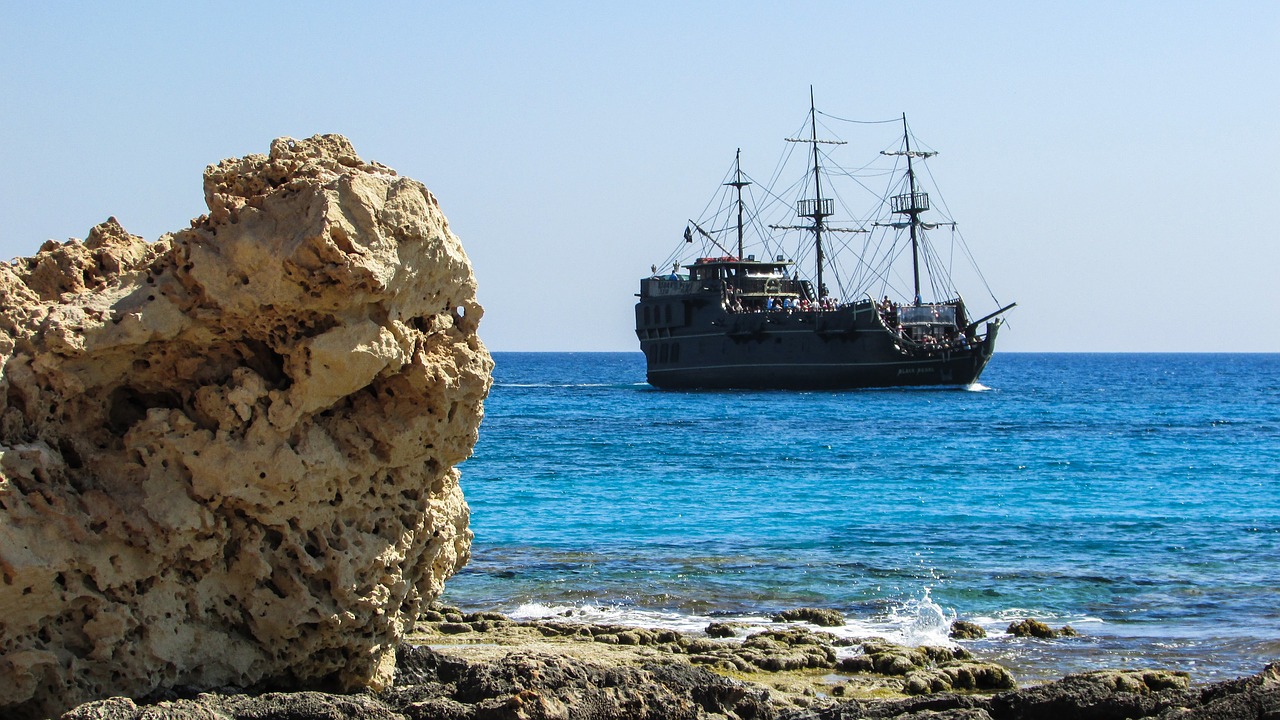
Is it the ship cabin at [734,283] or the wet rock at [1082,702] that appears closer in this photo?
the wet rock at [1082,702]

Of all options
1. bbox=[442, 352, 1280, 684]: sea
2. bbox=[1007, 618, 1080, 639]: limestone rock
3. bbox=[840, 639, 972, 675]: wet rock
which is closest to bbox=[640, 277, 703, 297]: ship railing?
bbox=[442, 352, 1280, 684]: sea

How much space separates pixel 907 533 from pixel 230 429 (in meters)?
12.0

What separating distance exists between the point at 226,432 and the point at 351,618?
1.01 m

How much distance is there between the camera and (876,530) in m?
16.8

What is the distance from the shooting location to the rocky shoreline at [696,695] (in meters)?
5.38

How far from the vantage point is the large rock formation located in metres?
5.41

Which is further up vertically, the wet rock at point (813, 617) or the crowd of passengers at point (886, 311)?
the crowd of passengers at point (886, 311)

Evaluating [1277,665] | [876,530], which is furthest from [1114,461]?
[1277,665]

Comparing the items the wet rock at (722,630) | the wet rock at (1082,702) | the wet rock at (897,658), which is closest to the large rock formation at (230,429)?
the wet rock at (1082,702)

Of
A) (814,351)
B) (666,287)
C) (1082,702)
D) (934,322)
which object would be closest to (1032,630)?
(1082,702)

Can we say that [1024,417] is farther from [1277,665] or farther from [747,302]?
[1277,665]

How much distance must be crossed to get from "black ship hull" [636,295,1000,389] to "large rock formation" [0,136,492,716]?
4532cm

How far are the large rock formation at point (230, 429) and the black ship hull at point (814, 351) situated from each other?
4532 cm

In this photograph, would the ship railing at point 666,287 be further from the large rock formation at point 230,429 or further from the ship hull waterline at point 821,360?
the large rock formation at point 230,429
